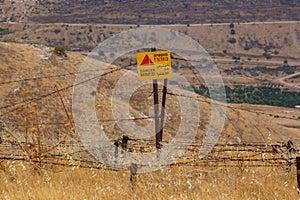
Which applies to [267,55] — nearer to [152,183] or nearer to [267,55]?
[267,55]

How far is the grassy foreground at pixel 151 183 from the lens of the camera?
5336mm

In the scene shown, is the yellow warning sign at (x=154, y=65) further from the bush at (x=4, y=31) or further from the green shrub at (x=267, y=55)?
the bush at (x=4, y=31)

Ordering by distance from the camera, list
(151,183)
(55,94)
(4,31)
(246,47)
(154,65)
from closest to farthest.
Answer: (151,183), (154,65), (55,94), (4,31), (246,47)

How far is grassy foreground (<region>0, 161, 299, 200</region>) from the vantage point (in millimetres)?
5336

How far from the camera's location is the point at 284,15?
364ft

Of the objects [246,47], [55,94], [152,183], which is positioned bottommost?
[246,47]

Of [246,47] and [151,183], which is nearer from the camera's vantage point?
[151,183]

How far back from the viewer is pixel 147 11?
113375 mm

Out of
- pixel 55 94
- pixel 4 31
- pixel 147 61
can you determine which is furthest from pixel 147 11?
pixel 147 61

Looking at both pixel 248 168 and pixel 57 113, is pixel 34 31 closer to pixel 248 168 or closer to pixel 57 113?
pixel 57 113

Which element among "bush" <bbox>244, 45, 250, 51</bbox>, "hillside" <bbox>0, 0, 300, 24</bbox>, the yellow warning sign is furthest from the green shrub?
the yellow warning sign

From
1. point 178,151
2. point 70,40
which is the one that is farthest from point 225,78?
point 178,151

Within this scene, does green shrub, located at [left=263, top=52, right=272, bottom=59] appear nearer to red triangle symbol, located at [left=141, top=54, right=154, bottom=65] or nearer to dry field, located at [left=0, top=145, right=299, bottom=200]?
dry field, located at [left=0, top=145, right=299, bottom=200]

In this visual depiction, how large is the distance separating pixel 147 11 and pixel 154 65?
359ft
